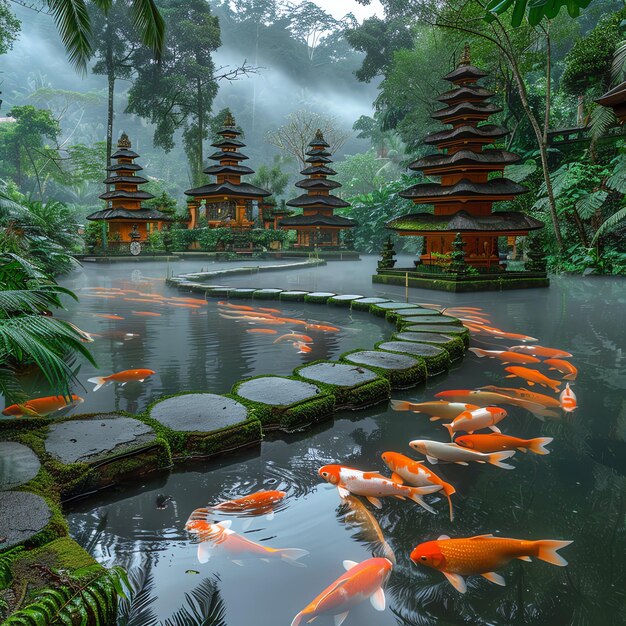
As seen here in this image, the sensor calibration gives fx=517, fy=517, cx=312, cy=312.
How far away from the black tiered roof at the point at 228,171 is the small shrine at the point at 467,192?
15.4 m

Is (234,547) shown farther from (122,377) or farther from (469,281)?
(469,281)

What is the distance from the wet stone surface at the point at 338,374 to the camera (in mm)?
4156

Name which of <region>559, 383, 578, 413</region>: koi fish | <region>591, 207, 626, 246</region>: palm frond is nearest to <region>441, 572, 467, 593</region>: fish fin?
<region>559, 383, 578, 413</region>: koi fish

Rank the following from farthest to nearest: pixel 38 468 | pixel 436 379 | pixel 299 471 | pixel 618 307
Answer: pixel 618 307, pixel 436 379, pixel 299 471, pixel 38 468

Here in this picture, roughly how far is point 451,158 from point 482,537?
1502 cm

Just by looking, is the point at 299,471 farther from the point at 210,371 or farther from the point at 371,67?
the point at 371,67

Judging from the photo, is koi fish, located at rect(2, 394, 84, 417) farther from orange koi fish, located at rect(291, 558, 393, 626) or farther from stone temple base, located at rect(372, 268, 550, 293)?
stone temple base, located at rect(372, 268, 550, 293)

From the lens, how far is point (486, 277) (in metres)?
14.7

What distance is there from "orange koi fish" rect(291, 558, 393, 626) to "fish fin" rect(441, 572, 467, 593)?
9.5 inches

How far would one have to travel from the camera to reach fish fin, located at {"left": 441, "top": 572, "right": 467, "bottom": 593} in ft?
6.33

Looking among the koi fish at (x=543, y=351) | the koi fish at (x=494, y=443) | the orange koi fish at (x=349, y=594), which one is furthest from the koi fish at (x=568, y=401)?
the orange koi fish at (x=349, y=594)

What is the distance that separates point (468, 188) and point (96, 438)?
1430 centimetres

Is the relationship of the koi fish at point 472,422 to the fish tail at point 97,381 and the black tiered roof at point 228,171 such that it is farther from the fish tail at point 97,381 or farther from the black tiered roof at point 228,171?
the black tiered roof at point 228,171

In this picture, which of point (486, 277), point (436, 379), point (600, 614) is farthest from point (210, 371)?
point (486, 277)
